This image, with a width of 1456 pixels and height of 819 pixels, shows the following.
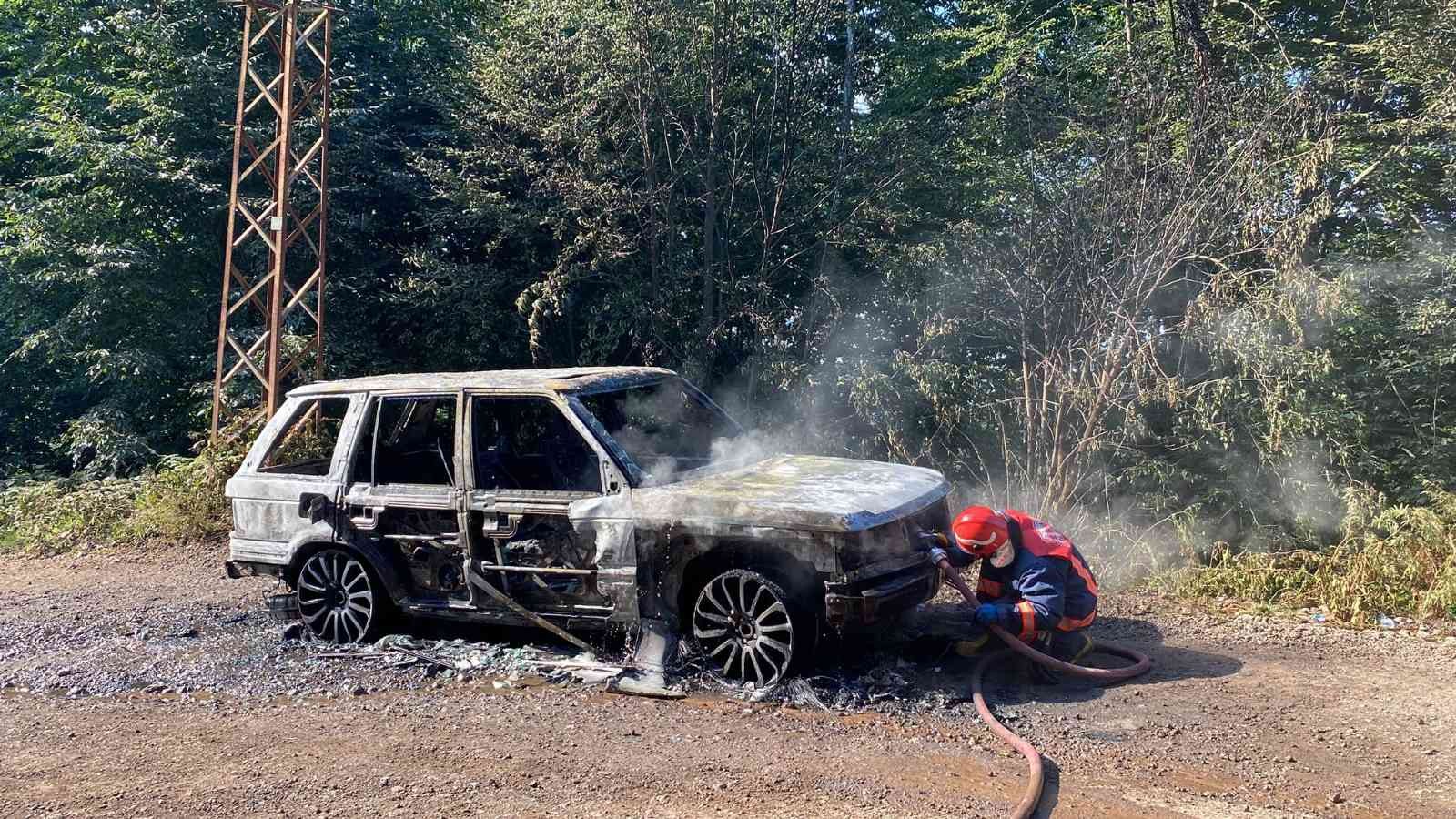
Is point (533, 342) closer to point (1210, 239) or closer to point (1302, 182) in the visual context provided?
point (1210, 239)

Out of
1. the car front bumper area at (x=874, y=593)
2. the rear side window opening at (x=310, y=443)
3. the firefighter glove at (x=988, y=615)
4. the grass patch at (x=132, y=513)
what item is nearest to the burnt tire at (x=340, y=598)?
the rear side window opening at (x=310, y=443)

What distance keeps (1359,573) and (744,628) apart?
186 inches

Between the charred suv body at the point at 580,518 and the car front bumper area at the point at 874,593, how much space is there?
0.03ft

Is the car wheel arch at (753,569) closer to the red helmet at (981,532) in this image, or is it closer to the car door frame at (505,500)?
the car door frame at (505,500)

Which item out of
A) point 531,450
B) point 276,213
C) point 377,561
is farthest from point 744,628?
point 276,213

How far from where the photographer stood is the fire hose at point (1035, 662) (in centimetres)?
451

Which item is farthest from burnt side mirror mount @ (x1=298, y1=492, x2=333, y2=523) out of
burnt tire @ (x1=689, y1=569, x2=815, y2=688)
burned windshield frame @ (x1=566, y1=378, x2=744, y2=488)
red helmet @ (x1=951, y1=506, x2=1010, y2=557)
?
red helmet @ (x1=951, y1=506, x2=1010, y2=557)

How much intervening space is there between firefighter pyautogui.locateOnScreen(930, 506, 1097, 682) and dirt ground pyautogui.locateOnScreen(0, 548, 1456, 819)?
0.35 metres

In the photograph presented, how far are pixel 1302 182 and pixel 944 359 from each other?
3501mm

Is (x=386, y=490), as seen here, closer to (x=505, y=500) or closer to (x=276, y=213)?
(x=505, y=500)

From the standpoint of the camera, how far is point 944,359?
10578 mm

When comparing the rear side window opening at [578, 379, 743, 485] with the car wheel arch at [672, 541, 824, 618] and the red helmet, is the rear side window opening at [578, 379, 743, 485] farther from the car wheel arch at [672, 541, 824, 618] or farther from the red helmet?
the red helmet

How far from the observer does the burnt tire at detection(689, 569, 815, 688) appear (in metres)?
5.57

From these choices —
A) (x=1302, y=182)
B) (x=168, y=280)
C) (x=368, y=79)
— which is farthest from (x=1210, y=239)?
(x=168, y=280)
